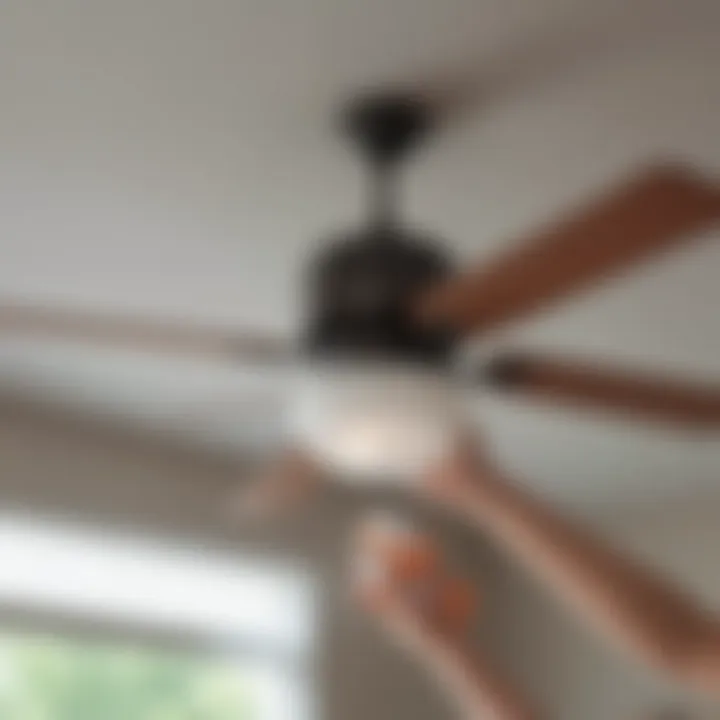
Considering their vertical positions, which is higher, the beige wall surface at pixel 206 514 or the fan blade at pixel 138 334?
the beige wall surface at pixel 206 514

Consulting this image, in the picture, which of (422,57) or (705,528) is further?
(705,528)

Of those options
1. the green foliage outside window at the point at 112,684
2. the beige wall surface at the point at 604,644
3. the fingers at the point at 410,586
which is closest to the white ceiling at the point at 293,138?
the fingers at the point at 410,586

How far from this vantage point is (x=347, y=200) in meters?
1.93

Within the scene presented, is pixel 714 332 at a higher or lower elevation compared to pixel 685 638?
higher

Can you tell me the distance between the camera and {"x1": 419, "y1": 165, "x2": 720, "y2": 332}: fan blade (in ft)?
3.61

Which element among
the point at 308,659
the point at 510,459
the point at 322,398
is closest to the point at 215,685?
the point at 308,659

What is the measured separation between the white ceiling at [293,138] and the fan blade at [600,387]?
0.33 meters

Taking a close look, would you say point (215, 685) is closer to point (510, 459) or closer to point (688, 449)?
point (510, 459)

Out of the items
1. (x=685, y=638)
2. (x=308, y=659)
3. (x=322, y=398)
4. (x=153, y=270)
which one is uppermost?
(x=153, y=270)

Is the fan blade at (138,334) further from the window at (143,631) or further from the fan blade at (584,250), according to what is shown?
the window at (143,631)

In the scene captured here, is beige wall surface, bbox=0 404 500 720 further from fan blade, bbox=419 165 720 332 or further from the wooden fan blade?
fan blade, bbox=419 165 720 332

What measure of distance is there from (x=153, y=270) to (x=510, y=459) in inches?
46.1

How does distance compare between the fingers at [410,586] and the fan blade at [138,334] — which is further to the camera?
the fingers at [410,586]

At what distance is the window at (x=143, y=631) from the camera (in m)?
2.92
